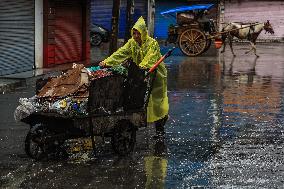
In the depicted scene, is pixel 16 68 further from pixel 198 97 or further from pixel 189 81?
pixel 198 97

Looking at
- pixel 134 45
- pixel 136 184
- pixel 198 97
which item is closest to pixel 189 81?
pixel 198 97

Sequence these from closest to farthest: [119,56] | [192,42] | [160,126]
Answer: [119,56], [160,126], [192,42]

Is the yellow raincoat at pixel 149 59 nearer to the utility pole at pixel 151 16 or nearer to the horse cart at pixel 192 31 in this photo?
the horse cart at pixel 192 31

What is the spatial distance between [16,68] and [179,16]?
986 centimetres

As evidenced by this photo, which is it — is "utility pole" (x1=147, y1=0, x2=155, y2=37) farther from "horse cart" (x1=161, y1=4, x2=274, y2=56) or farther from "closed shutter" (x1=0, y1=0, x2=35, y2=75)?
"closed shutter" (x1=0, y1=0, x2=35, y2=75)

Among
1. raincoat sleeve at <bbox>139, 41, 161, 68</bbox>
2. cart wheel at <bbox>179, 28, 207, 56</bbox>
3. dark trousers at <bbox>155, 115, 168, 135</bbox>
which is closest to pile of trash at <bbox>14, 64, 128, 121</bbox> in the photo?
raincoat sleeve at <bbox>139, 41, 161, 68</bbox>

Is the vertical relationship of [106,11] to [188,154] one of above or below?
above

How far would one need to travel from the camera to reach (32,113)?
7.49 meters

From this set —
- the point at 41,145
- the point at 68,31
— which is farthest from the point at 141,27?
the point at 68,31

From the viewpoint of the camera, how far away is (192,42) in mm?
27516

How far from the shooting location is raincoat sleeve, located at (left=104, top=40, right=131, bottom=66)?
8961 millimetres

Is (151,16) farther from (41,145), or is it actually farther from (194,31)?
(41,145)

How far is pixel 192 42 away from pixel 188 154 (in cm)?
1961

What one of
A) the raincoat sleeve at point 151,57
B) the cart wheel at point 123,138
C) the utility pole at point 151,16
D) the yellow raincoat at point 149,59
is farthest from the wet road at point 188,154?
the utility pole at point 151,16
